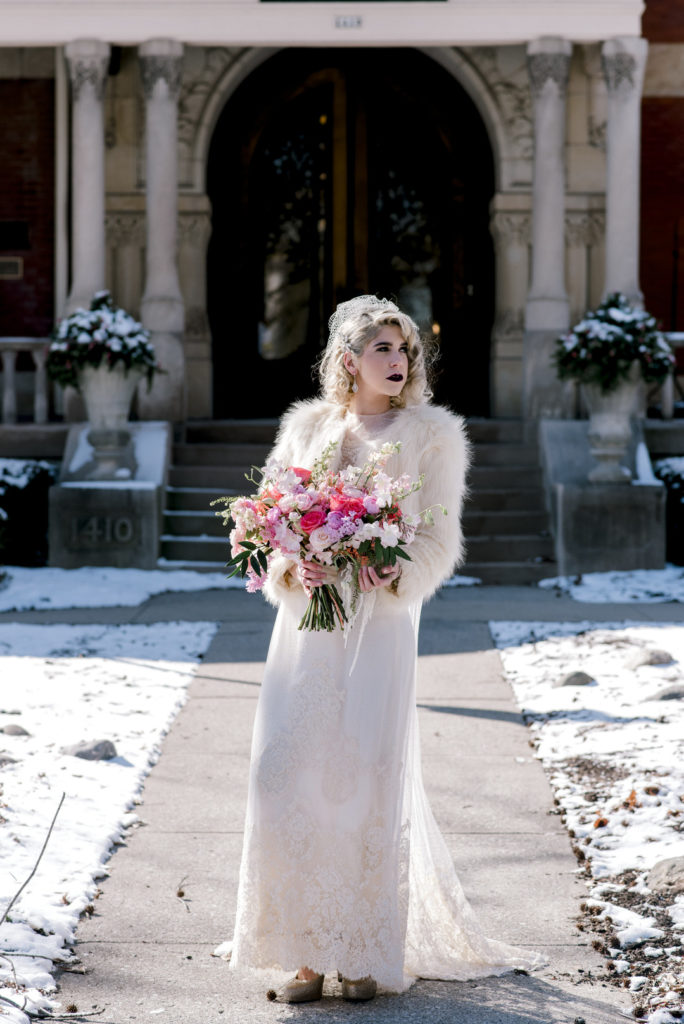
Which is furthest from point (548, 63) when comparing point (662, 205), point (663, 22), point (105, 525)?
point (105, 525)

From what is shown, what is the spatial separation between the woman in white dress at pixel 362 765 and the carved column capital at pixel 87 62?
9.93m

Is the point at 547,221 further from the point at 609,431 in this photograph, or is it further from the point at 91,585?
the point at 91,585

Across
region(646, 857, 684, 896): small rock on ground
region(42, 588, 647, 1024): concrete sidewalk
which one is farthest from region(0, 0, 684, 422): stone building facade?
region(646, 857, 684, 896): small rock on ground

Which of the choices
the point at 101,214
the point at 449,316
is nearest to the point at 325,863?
the point at 101,214

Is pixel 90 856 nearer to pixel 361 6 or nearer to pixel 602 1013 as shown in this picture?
pixel 602 1013

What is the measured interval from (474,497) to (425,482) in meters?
8.19

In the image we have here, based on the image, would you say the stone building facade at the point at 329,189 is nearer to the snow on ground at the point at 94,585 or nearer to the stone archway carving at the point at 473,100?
the stone archway carving at the point at 473,100

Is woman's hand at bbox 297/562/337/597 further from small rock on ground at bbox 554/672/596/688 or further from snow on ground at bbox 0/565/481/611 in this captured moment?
snow on ground at bbox 0/565/481/611

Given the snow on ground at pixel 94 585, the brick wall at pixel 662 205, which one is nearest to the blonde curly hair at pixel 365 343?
the snow on ground at pixel 94 585

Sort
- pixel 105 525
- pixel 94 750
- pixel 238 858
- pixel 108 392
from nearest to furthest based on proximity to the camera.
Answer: pixel 238 858 → pixel 94 750 → pixel 105 525 → pixel 108 392

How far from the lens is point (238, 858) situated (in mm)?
4984

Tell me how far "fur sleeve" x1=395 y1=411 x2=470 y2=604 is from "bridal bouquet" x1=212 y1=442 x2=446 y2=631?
0.08 m

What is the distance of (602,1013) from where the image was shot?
3.63 m

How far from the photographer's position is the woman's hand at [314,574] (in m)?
3.65
